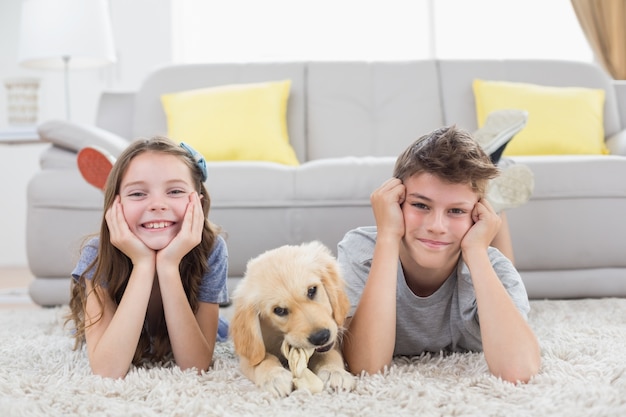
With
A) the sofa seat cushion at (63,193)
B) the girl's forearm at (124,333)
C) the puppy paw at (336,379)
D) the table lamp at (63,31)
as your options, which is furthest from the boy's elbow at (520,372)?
the table lamp at (63,31)

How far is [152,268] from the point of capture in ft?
4.58

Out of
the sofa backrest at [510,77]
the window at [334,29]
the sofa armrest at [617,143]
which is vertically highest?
the window at [334,29]

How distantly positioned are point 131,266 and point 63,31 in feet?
7.85

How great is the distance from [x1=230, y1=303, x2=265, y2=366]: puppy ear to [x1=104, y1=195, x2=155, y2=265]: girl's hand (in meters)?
0.28

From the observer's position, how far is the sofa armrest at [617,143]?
2.80 metres

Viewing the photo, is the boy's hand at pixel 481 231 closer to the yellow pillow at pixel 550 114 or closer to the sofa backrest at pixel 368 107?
the yellow pillow at pixel 550 114

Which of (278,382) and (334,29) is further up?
(334,29)

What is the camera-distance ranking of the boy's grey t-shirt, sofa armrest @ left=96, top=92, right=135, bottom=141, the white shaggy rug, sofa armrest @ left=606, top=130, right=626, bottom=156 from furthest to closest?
1. sofa armrest @ left=96, top=92, right=135, bottom=141
2. sofa armrest @ left=606, top=130, right=626, bottom=156
3. the boy's grey t-shirt
4. the white shaggy rug

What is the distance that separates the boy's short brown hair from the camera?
134 cm

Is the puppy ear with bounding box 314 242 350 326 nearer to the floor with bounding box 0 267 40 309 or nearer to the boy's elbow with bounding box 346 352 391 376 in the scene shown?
the boy's elbow with bounding box 346 352 391 376

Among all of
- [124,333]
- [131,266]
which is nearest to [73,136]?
[131,266]

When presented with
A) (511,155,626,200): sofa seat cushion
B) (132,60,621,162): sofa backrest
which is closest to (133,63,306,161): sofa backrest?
(132,60,621,162): sofa backrest

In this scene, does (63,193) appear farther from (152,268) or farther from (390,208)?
(390,208)

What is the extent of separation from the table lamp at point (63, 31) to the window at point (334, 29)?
102cm
